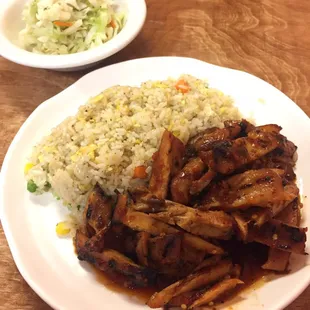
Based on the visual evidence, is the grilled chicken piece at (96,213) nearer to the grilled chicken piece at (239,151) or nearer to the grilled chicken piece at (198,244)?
the grilled chicken piece at (198,244)

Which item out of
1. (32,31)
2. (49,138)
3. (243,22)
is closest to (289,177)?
(49,138)

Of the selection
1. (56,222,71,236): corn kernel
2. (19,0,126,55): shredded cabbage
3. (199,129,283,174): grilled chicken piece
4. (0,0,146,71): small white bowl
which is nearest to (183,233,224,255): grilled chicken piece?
(199,129,283,174): grilled chicken piece

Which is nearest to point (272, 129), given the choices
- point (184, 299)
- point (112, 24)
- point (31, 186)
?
point (184, 299)

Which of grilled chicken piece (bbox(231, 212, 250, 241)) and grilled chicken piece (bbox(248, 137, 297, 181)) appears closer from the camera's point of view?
grilled chicken piece (bbox(231, 212, 250, 241))

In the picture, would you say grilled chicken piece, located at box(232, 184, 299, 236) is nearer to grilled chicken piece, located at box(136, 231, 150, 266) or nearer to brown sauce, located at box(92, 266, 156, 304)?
grilled chicken piece, located at box(136, 231, 150, 266)

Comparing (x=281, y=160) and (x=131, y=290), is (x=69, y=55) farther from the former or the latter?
(x=131, y=290)
